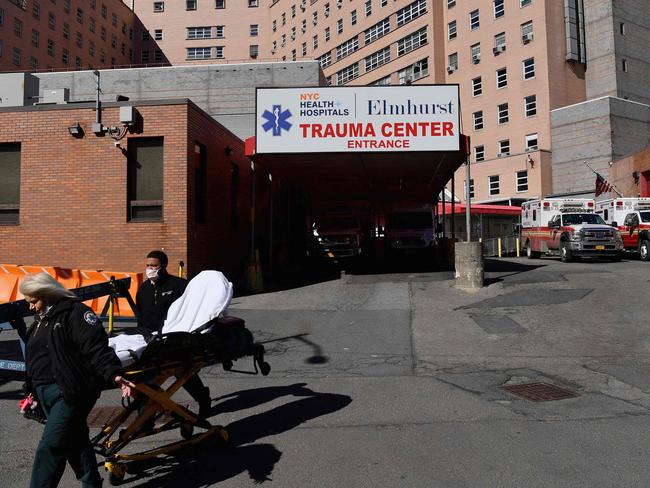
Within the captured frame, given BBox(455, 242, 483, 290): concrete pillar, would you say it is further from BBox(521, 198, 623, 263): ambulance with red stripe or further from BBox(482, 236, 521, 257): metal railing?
BBox(482, 236, 521, 257): metal railing

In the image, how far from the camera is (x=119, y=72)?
26141 mm

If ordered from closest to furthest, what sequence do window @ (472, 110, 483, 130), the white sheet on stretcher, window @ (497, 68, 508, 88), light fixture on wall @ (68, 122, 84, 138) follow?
the white sheet on stretcher, light fixture on wall @ (68, 122, 84, 138), window @ (497, 68, 508, 88), window @ (472, 110, 483, 130)

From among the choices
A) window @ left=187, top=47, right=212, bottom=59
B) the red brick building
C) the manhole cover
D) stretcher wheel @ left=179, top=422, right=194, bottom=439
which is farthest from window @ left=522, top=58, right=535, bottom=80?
window @ left=187, top=47, right=212, bottom=59

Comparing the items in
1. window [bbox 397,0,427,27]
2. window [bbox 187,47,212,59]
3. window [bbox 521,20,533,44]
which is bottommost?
window [bbox 521,20,533,44]

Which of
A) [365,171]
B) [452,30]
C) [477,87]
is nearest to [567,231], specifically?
[365,171]

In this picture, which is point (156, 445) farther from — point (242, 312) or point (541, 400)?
point (242, 312)

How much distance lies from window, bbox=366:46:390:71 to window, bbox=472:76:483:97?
13213mm

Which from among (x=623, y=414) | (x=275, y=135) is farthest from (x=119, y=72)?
(x=623, y=414)

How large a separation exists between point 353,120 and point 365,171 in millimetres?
6082

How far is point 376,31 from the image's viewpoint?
59844 millimetres

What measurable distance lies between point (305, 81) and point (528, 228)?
13.1m

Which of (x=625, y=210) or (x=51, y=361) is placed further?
(x=625, y=210)

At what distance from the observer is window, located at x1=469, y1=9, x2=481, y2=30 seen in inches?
1890

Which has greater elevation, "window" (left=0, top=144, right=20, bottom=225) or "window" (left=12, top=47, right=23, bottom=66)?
"window" (left=12, top=47, right=23, bottom=66)
